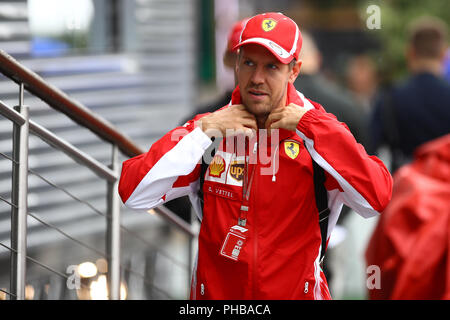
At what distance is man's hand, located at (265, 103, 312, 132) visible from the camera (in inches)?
100

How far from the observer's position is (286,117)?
2.55 metres

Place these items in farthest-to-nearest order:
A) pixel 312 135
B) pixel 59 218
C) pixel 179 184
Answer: pixel 59 218 < pixel 179 184 < pixel 312 135

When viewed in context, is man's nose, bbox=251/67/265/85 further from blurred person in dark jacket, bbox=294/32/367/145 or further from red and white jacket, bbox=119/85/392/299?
blurred person in dark jacket, bbox=294/32/367/145

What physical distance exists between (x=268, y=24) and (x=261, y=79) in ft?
0.72

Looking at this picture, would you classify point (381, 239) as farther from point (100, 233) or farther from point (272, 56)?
point (100, 233)

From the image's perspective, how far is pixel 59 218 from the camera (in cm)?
730

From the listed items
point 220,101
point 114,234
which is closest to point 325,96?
point 220,101

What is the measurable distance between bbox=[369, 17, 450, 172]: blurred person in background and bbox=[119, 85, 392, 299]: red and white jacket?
363 cm

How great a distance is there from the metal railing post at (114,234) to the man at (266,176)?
1.06 m

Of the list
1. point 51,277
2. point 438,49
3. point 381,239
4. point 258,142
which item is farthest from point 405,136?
point 258,142

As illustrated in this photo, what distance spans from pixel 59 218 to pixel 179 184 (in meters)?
4.84

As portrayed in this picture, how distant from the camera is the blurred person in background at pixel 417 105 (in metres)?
6.11

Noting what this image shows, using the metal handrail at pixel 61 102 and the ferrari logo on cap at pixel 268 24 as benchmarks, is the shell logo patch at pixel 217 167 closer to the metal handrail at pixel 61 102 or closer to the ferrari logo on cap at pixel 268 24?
the ferrari logo on cap at pixel 268 24

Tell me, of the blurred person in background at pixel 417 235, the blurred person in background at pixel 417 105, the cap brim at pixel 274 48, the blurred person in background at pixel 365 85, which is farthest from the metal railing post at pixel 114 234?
the blurred person in background at pixel 365 85
